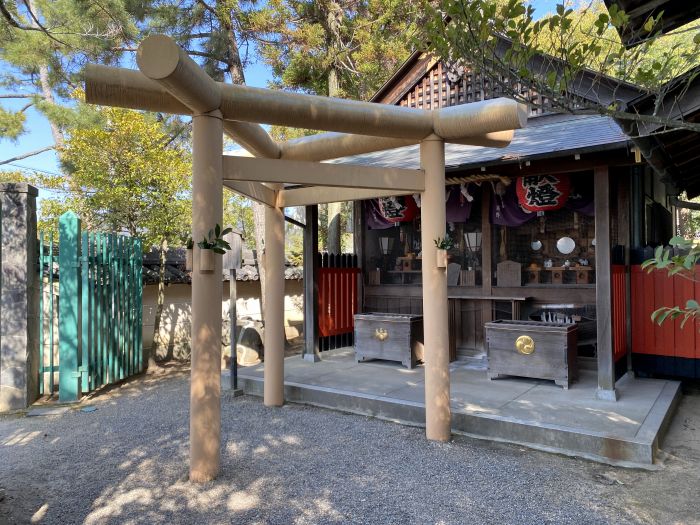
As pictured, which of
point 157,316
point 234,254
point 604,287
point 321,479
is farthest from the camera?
point 157,316

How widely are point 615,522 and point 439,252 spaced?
2.43 metres

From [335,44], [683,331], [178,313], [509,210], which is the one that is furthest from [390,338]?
[335,44]

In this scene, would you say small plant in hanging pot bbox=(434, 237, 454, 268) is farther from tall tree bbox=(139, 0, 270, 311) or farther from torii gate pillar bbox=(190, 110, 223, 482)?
tall tree bbox=(139, 0, 270, 311)

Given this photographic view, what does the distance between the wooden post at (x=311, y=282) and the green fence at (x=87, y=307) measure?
8.98 feet

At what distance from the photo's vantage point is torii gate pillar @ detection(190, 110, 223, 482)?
3.82 m

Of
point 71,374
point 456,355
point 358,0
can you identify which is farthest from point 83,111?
point 456,355

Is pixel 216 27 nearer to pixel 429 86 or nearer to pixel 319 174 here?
pixel 429 86

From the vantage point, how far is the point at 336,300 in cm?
876

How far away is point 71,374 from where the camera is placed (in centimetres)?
645

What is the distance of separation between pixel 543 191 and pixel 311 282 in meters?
3.82

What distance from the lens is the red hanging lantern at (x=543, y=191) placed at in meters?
6.58

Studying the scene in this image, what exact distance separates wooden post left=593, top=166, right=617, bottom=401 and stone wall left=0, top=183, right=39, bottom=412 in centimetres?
688

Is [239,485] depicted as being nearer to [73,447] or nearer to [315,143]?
[73,447]

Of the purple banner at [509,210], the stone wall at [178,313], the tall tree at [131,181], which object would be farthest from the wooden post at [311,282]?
the purple banner at [509,210]
